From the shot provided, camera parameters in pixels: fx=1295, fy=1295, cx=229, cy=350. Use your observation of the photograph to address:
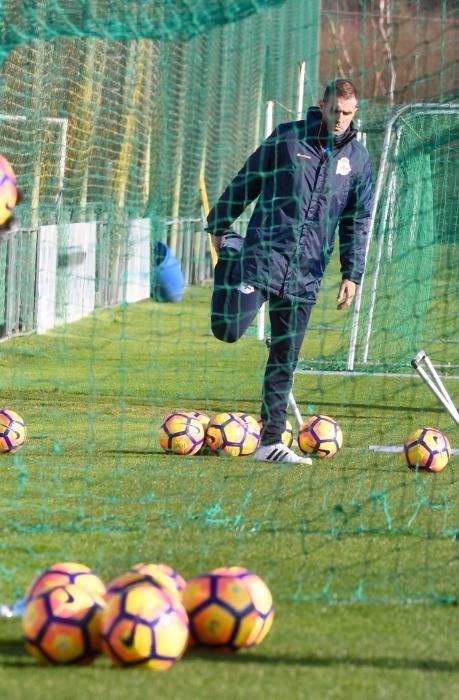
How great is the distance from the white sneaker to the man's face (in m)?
1.96

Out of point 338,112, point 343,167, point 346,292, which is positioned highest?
point 338,112

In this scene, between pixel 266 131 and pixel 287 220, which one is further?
pixel 266 131

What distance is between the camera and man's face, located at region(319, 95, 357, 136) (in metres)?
7.25

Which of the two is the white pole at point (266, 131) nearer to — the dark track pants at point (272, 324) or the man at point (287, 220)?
the dark track pants at point (272, 324)

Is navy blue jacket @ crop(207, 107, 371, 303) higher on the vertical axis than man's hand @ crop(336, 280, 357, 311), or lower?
higher

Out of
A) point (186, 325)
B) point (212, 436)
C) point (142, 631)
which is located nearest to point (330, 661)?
point (142, 631)

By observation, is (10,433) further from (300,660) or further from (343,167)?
(300,660)

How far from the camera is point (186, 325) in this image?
17562mm

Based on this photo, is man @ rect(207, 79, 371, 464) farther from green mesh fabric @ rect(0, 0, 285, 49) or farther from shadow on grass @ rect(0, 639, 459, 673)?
shadow on grass @ rect(0, 639, 459, 673)

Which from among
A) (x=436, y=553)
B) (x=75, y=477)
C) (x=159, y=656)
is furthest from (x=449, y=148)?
(x=159, y=656)

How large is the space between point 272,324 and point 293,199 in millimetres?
808

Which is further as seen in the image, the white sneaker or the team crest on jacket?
the white sneaker

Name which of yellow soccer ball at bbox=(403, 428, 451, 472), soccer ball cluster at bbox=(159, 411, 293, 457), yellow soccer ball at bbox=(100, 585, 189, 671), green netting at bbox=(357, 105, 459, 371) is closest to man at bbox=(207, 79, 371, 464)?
soccer ball cluster at bbox=(159, 411, 293, 457)

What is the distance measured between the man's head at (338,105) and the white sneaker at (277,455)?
1965 mm
